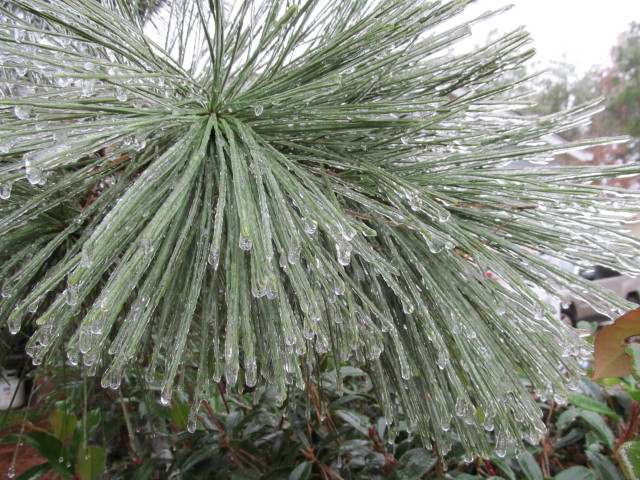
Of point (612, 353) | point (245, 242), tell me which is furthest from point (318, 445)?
point (245, 242)

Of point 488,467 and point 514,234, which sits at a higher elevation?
point 514,234

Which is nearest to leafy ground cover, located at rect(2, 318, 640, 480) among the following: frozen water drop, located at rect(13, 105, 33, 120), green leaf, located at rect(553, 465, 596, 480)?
green leaf, located at rect(553, 465, 596, 480)

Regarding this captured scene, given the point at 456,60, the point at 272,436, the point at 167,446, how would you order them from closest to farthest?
the point at 456,60 → the point at 272,436 → the point at 167,446

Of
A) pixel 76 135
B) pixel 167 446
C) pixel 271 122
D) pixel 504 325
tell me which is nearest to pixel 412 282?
pixel 504 325

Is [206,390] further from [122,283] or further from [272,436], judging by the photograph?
[272,436]

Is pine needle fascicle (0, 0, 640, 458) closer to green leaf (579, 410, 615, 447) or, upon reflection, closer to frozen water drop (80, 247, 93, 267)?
frozen water drop (80, 247, 93, 267)

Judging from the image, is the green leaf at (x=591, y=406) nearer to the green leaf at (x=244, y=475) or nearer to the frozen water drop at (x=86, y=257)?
the green leaf at (x=244, y=475)

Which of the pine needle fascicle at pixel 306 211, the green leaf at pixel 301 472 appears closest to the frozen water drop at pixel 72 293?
the pine needle fascicle at pixel 306 211
